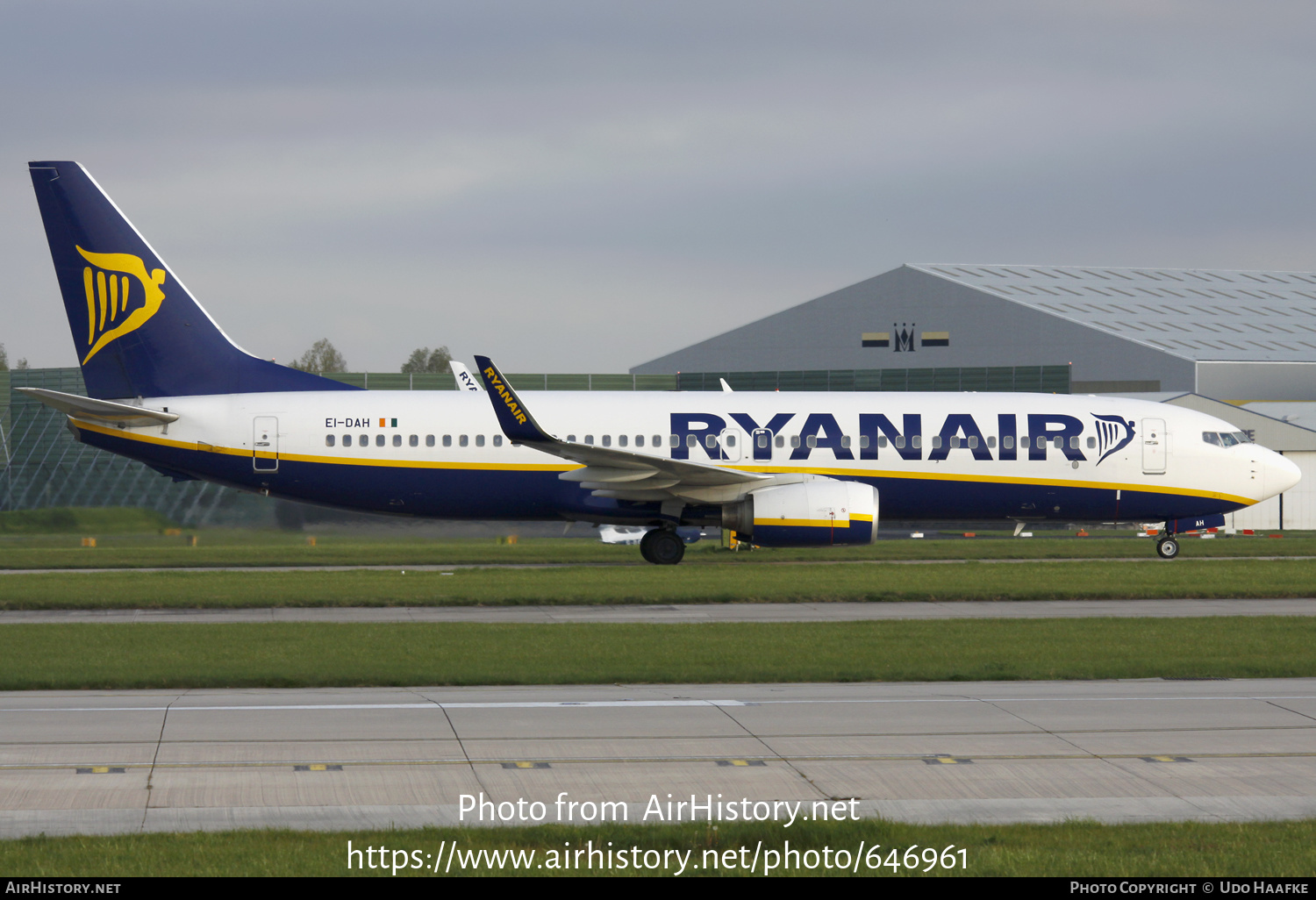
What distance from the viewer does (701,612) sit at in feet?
66.4

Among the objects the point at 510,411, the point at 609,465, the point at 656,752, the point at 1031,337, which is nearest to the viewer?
the point at 656,752

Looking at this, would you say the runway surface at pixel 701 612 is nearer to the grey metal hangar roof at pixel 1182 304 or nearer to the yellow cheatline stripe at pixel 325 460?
the yellow cheatline stripe at pixel 325 460

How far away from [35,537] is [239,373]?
32.0 ft

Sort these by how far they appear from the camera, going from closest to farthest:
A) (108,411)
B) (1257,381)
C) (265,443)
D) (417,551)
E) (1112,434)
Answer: (108,411) → (265,443) → (1112,434) → (417,551) → (1257,381)

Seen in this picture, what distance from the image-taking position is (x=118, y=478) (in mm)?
42031

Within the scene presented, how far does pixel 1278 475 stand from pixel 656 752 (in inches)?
1008

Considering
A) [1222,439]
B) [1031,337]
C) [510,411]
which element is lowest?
[1222,439]

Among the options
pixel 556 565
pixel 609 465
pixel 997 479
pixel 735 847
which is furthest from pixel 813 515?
pixel 735 847

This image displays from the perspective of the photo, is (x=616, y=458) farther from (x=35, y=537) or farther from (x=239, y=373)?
(x=35, y=537)

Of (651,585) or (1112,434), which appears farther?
(1112,434)

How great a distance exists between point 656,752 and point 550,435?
17942 mm

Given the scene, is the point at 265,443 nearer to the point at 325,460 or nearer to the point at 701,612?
the point at 325,460

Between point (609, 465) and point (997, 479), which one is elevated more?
point (609, 465)

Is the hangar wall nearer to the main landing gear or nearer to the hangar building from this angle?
the hangar building
